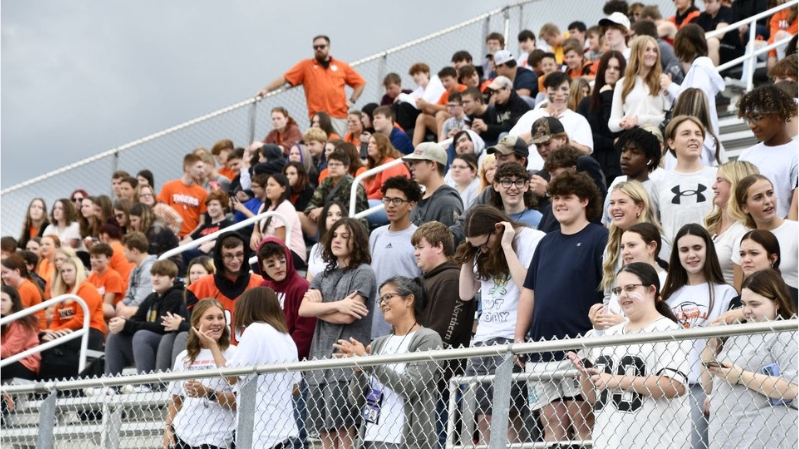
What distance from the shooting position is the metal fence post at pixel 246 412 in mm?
6164

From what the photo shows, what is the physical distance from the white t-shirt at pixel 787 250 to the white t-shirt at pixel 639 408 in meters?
1.57

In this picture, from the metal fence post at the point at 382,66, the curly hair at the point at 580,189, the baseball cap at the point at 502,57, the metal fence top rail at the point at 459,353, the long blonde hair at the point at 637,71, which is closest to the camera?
the metal fence top rail at the point at 459,353

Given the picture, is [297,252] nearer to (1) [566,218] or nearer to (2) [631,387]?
(1) [566,218]

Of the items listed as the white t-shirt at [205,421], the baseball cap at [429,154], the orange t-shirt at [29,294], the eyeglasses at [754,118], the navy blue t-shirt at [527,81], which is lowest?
the white t-shirt at [205,421]

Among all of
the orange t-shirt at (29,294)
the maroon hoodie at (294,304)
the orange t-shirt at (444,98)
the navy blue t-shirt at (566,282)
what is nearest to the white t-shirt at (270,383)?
the maroon hoodie at (294,304)

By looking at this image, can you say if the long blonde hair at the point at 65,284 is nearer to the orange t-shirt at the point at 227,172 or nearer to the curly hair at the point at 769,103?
the orange t-shirt at the point at 227,172

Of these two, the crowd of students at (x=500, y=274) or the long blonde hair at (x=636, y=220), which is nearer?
the crowd of students at (x=500, y=274)

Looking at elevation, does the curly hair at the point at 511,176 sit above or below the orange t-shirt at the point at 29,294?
above

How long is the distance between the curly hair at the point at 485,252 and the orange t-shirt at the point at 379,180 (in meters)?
4.51

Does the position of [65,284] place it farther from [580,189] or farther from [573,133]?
[580,189]

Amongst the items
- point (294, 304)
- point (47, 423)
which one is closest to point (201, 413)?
point (47, 423)

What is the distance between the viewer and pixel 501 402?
5.23 meters

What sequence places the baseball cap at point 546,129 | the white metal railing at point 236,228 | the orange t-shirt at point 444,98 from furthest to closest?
the orange t-shirt at point 444,98 → the white metal railing at point 236,228 → the baseball cap at point 546,129

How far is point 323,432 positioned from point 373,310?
3.66ft
